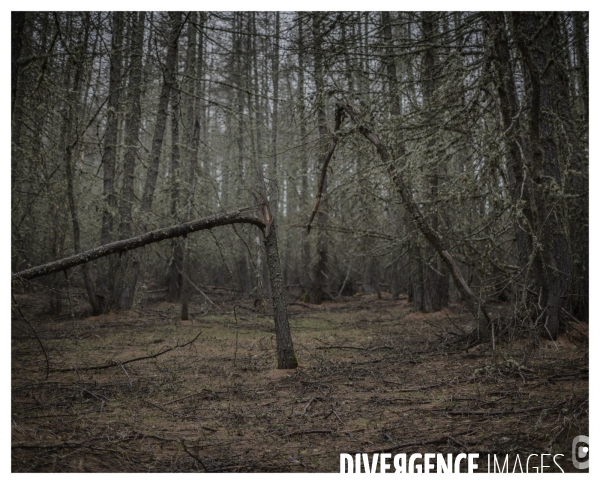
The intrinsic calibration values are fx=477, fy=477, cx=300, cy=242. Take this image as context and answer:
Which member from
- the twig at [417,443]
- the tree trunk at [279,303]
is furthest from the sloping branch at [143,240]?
the twig at [417,443]

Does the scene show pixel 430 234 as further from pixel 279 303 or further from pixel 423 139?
pixel 279 303

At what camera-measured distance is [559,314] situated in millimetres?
6902

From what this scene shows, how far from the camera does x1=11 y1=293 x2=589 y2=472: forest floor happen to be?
11.2 feet

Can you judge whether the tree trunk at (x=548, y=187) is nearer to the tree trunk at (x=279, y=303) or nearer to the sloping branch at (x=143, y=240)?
the tree trunk at (x=279, y=303)

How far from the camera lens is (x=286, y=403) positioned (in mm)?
4848

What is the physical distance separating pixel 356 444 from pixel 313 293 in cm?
1323

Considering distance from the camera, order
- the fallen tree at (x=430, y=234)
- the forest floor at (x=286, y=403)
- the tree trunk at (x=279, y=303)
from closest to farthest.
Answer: the forest floor at (x=286, y=403) → the tree trunk at (x=279, y=303) → the fallen tree at (x=430, y=234)

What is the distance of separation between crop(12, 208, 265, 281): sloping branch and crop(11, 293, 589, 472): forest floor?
3.20 ft

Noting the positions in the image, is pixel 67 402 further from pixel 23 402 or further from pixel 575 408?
pixel 575 408

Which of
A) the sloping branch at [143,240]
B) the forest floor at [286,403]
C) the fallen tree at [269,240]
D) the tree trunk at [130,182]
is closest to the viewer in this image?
the forest floor at [286,403]

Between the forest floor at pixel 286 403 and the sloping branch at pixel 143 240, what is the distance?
38.5 inches

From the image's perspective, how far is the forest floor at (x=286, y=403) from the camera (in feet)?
11.2

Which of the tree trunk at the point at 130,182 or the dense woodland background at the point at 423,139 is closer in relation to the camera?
the dense woodland background at the point at 423,139
